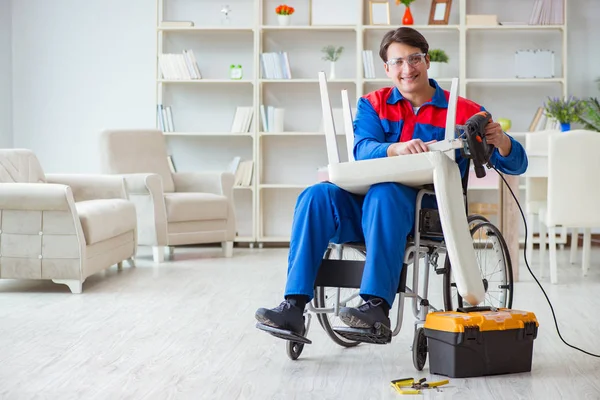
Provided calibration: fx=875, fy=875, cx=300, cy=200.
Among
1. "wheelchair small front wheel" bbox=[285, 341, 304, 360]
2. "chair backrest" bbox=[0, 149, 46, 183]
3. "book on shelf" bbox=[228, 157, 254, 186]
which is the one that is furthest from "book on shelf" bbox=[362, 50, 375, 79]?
"wheelchair small front wheel" bbox=[285, 341, 304, 360]

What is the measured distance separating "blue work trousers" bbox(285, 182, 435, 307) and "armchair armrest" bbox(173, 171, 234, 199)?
11.0ft

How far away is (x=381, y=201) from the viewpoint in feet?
8.05

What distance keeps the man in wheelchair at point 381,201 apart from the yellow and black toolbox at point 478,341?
0.16 metres

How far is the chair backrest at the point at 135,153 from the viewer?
5.71 meters

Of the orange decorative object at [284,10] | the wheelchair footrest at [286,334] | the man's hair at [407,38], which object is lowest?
the wheelchair footrest at [286,334]

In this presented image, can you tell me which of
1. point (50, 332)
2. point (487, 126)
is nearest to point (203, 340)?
point (50, 332)

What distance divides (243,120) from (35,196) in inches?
111

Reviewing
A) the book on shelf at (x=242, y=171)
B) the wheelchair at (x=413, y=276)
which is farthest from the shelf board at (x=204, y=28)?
the wheelchair at (x=413, y=276)

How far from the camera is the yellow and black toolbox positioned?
7.80 ft

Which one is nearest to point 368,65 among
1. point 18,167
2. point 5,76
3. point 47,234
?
point 5,76

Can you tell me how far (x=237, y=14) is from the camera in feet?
22.5

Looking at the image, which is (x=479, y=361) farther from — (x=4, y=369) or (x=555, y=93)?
(x=555, y=93)

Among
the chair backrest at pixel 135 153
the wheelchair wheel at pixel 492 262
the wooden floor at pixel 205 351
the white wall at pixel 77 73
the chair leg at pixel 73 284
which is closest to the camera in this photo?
the wooden floor at pixel 205 351

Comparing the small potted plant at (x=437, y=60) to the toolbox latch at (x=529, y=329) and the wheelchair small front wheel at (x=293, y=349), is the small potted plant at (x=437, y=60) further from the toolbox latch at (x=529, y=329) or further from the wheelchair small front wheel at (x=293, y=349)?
the toolbox latch at (x=529, y=329)
